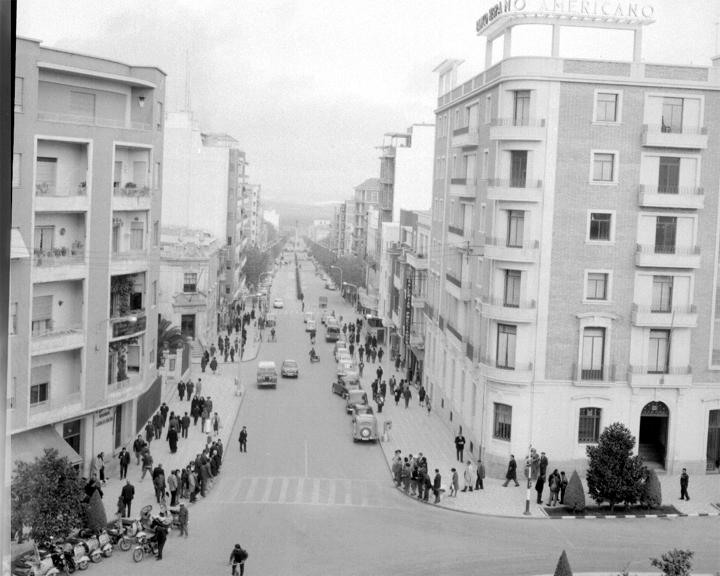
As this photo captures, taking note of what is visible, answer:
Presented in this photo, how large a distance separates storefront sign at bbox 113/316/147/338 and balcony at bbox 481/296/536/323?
254 inches

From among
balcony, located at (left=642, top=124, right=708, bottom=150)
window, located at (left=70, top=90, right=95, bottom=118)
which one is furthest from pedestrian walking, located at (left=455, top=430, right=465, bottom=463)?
window, located at (left=70, top=90, right=95, bottom=118)

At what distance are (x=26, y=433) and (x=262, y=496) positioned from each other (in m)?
3.84

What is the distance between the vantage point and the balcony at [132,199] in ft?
52.2

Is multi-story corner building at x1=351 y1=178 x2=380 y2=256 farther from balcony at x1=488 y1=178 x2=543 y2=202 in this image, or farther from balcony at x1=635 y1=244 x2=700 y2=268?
balcony at x1=635 y1=244 x2=700 y2=268

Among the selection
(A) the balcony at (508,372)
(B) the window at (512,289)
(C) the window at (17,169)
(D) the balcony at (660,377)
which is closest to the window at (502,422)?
(A) the balcony at (508,372)

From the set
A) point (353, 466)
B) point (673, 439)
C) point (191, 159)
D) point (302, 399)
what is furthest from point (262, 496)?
point (191, 159)

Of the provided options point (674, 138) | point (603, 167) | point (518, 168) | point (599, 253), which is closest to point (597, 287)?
point (599, 253)

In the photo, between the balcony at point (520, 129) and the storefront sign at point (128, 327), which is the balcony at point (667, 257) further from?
the storefront sign at point (128, 327)

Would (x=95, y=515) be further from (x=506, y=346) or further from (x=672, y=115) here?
(x=672, y=115)

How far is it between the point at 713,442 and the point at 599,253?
4.32m

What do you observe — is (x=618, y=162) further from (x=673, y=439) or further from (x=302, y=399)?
(x=302, y=399)

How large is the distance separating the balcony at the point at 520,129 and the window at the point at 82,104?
721cm

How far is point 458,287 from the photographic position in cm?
2066

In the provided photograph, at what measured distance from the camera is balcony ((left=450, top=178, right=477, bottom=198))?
19812mm
